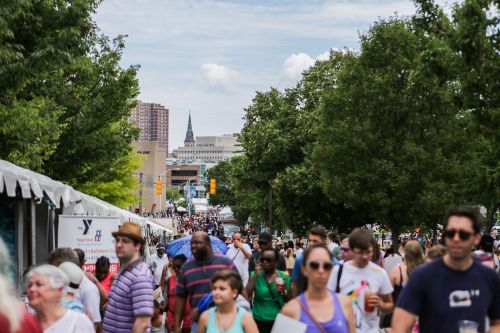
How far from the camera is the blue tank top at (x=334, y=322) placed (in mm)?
7000

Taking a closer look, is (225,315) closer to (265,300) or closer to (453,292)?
(453,292)

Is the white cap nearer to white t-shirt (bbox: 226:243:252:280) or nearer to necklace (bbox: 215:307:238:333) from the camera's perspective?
necklace (bbox: 215:307:238:333)

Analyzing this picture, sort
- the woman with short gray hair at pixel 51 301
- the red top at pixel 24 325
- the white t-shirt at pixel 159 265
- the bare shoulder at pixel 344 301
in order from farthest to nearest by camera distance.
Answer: the white t-shirt at pixel 159 265 < the bare shoulder at pixel 344 301 < the woman with short gray hair at pixel 51 301 < the red top at pixel 24 325

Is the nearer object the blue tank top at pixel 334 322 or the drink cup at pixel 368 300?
the blue tank top at pixel 334 322

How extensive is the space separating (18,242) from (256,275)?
7.74 meters

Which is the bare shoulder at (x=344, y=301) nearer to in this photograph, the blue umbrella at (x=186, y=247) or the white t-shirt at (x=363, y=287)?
the white t-shirt at (x=363, y=287)

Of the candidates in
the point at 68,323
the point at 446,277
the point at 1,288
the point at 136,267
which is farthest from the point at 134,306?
the point at 1,288

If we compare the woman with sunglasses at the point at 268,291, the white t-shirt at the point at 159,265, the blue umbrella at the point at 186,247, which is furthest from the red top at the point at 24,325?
the white t-shirt at the point at 159,265

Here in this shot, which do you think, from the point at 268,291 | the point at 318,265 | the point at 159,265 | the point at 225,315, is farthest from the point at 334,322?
the point at 159,265

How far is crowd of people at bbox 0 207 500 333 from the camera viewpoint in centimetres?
635

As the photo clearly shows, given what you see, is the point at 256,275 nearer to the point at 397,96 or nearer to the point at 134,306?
the point at 134,306

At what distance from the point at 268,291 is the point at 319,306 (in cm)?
463

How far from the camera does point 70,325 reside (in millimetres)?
6742

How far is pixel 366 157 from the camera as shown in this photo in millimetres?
42750
